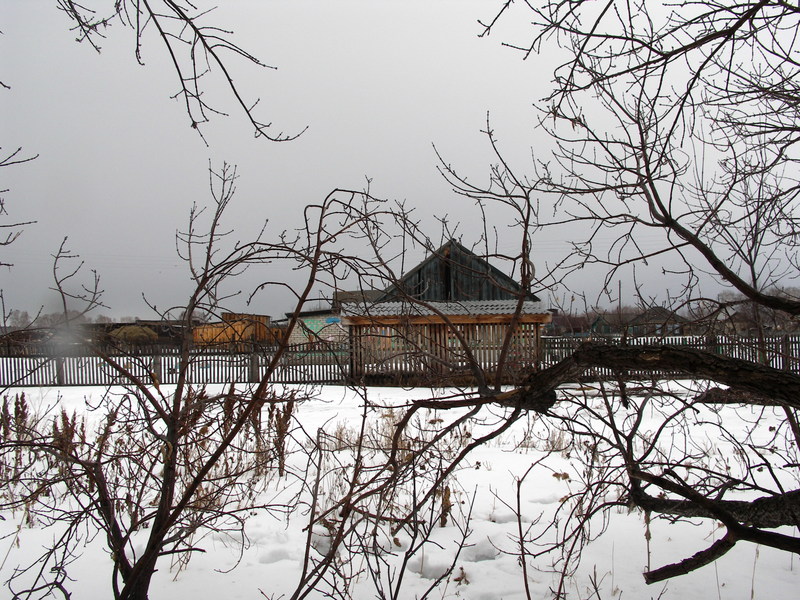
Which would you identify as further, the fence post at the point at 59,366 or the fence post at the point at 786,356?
the fence post at the point at 59,366

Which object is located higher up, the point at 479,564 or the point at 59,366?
the point at 59,366

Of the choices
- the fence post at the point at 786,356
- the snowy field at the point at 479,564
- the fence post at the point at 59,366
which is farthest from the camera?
the fence post at the point at 59,366

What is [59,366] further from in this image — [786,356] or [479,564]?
[786,356]

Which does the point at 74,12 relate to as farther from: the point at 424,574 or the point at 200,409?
the point at 424,574

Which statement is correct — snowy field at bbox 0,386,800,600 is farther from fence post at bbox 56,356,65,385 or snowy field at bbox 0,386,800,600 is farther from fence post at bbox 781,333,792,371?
fence post at bbox 781,333,792,371

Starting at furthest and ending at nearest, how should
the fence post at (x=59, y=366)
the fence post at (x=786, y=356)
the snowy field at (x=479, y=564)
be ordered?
the fence post at (x=59, y=366) < the snowy field at (x=479, y=564) < the fence post at (x=786, y=356)

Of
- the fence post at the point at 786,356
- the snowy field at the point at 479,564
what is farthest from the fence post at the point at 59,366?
the fence post at the point at 786,356

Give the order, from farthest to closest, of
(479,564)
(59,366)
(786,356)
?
(59,366)
(479,564)
(786,356)

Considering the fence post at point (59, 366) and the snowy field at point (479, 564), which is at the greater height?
the fence post at point (59, 366)

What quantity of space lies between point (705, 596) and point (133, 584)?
2.95 m

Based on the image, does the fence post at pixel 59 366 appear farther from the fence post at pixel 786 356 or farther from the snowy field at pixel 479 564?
the fence post at pixel 786 356

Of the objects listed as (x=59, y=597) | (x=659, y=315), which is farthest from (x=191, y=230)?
(x=659, y=315)

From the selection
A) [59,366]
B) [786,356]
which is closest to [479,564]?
[786,356]

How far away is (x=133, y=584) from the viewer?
7.54 feet
